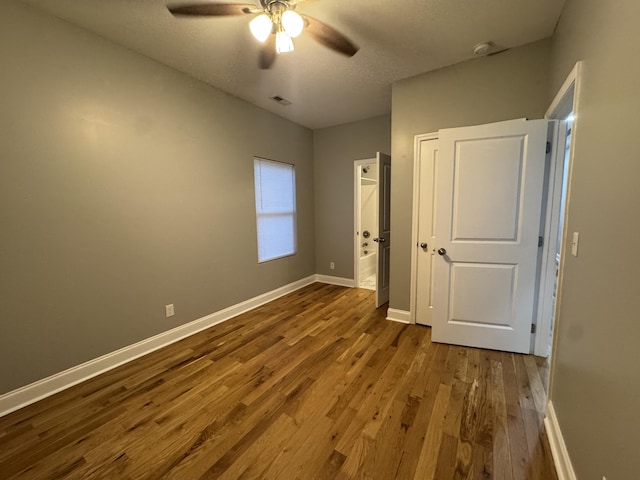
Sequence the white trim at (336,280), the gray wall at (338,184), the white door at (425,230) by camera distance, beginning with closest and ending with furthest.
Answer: the white door at (425,230) < the gray wall at (338,184) < the white trim at (336,280)

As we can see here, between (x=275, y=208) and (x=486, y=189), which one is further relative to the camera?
(x=275, y=208)

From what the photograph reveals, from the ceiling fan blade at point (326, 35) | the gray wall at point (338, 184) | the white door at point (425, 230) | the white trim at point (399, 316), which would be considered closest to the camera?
the ceiling fan blade at point (326, 35)

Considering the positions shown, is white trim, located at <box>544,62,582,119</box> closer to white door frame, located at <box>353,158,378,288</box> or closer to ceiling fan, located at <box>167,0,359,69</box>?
ceiling fan, located at <box>167,0,359,69</box>

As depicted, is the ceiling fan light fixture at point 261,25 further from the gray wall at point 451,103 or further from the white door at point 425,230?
the white door at point 425,230

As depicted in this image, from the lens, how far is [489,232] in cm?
234

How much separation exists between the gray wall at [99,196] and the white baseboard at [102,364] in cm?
6

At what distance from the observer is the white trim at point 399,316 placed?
306 centimetres

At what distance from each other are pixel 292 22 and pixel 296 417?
2410 mm

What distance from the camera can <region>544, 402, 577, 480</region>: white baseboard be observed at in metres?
1.25

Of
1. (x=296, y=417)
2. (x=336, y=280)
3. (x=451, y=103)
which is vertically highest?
(x=451, y=103)

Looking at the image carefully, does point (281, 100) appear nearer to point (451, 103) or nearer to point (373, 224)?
point (451, 103)

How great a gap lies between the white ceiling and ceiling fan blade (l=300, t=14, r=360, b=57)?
0.55 ft

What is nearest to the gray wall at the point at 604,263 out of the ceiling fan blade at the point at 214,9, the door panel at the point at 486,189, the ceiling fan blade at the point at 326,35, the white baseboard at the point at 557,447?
the white baseboard at the point at 557,447

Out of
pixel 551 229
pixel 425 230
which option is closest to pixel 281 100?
pixel 425 230
